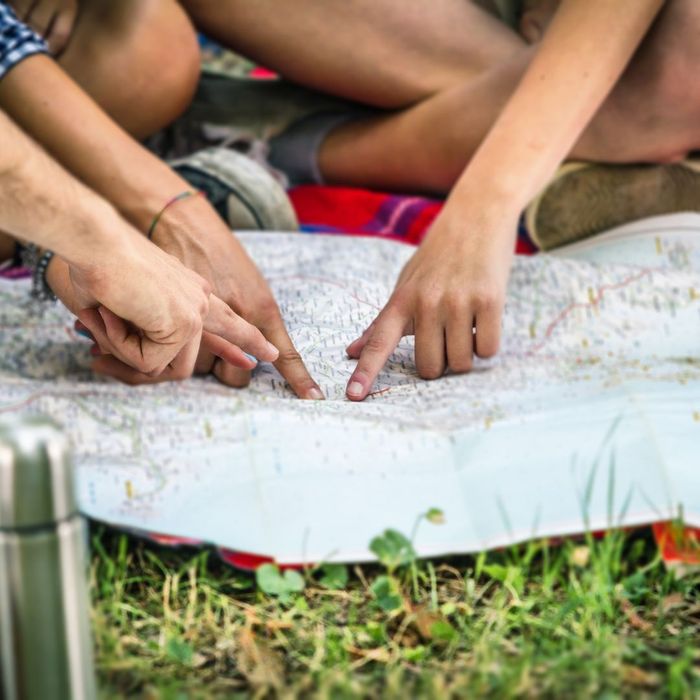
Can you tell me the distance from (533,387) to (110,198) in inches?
16.3

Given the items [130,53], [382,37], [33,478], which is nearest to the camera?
[33,478]

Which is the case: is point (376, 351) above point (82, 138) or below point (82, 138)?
below

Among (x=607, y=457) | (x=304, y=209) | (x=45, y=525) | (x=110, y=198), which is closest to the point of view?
(x=45, y=525)

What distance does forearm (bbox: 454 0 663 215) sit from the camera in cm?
98

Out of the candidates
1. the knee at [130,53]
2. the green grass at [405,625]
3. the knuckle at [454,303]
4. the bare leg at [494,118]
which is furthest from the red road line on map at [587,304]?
the knee at [130,53]

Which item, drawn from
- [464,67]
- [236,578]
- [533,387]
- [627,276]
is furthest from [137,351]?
[464,67]

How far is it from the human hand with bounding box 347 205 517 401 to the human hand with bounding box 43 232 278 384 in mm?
106

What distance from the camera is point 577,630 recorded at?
0.62m

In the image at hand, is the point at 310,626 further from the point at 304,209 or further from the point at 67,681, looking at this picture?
the point at 304,209

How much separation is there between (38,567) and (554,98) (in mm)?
717

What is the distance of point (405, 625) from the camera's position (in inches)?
25.1

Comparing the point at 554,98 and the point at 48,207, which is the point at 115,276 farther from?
the point at 554,98

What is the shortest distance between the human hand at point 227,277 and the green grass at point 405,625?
7.3 inches

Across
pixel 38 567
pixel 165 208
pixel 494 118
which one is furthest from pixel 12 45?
pixel 38 567
